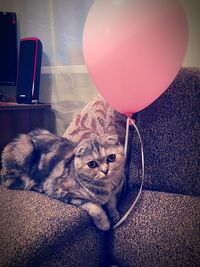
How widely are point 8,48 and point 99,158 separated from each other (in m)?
1.27

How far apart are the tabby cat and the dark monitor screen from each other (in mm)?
757

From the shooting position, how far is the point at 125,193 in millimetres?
1112

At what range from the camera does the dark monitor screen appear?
1.78m

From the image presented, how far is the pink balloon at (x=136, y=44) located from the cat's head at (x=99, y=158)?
0.73ft

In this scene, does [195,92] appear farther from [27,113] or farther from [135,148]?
[27,113]

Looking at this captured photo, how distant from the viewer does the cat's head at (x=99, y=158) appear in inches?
38.3

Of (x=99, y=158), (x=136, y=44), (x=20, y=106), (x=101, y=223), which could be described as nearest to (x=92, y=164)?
(x=99, y=158)

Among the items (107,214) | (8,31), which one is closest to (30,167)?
(107,214)

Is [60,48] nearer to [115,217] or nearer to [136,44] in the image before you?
[136,44]

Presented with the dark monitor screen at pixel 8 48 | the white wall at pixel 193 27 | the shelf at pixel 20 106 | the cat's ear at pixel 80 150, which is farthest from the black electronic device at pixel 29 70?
the white wall at pixel 193 27

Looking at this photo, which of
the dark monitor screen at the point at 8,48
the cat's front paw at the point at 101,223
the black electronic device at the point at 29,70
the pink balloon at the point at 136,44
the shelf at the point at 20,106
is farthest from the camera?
the dark monitor screen at the point at 8,48

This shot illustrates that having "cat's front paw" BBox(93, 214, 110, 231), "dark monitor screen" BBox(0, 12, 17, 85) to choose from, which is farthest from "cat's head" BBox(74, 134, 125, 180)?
"dark monitor screen" BBox(0, 12, 17, 85)

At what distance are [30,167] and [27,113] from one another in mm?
578

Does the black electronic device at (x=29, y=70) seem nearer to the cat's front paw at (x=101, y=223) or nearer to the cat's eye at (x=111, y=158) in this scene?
the cat's eye at (x=111, y=158)
